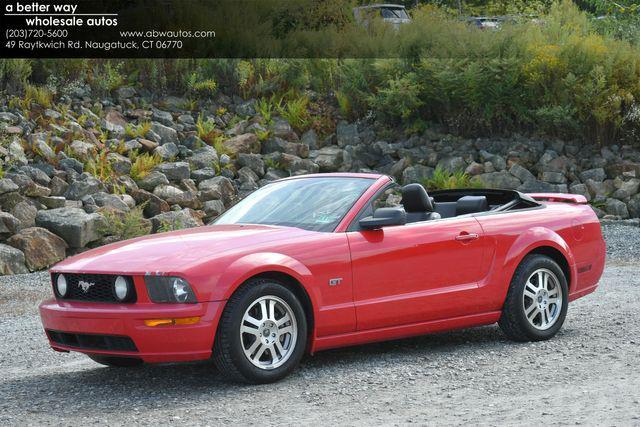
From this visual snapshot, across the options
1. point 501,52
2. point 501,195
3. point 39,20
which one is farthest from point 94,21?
point 501,195

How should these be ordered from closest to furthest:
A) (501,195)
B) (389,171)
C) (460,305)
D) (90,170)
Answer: (460,305) < (501,195) < (90,170) < (389,171)

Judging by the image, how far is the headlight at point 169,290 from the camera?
643 centimetres

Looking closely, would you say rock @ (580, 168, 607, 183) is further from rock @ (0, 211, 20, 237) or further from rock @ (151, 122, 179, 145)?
rock @ (0, 211, 20, 237)

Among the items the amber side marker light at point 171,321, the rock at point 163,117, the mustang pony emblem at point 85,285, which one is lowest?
the amber side marker light at point 171,321

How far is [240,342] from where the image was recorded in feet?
21.5

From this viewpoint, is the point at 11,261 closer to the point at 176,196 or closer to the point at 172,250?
the point at 176,196

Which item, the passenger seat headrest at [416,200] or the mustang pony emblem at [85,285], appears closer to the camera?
the mustang pony emblem at [85,285]

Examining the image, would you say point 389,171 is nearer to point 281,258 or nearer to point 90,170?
point 90,170

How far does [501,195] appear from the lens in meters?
9.10

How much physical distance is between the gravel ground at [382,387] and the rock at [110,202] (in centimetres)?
625

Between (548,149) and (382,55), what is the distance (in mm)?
3734

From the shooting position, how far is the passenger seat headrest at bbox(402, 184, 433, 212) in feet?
26.3

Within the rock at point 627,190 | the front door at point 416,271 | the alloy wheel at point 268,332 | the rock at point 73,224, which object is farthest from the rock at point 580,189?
the alloy wheel at point 268,332

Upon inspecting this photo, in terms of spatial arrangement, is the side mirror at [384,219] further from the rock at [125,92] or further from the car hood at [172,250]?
the rock at [125,92]
